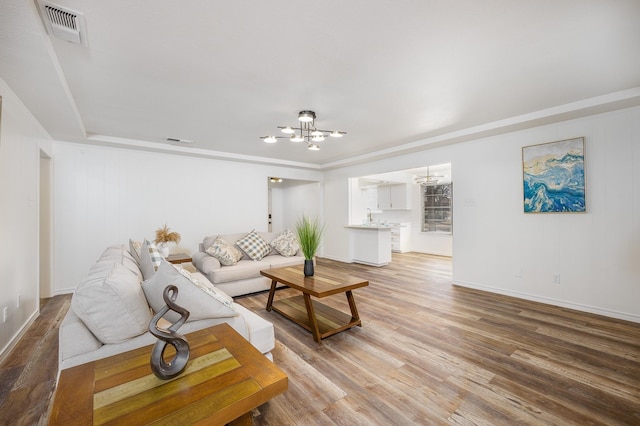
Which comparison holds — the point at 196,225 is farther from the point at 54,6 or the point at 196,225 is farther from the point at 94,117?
the point at 54,6

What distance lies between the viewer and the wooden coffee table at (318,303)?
106 inches

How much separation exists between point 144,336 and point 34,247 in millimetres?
2891

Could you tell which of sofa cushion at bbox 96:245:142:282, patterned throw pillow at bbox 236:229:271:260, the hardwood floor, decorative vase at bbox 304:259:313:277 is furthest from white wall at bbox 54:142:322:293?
decorative vase at bbox 304:259:313:277

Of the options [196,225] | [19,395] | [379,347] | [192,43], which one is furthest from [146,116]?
[379,347]

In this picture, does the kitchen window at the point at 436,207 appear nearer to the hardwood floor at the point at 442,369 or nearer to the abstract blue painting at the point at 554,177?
the abstract blue painting at the point at 554,177

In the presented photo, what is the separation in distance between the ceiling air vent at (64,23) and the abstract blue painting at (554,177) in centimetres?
491

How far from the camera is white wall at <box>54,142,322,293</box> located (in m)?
4.23

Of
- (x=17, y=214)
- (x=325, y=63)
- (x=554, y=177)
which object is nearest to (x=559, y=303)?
(x=554, y=177)

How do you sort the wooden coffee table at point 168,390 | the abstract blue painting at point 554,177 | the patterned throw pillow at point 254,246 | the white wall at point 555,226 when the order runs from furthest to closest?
the patterned throw pillow at point 254,246 < the abstract blue painting at point 554,177 < the white wall at point 555,226 < the wooden coffee table at point 168,390

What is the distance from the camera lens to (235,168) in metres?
5.93

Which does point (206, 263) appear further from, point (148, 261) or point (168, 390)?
point (168, 390)

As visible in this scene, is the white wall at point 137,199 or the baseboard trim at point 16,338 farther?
the white wall at point 137,199

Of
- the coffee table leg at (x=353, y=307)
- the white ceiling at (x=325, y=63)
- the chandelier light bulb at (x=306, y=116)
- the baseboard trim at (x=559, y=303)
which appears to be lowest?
the baseboard trim at (x=559, y=303)

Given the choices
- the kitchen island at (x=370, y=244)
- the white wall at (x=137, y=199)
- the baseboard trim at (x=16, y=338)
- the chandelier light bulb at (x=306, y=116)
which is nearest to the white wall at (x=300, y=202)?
the kitchen island at (x=370, y=244)
